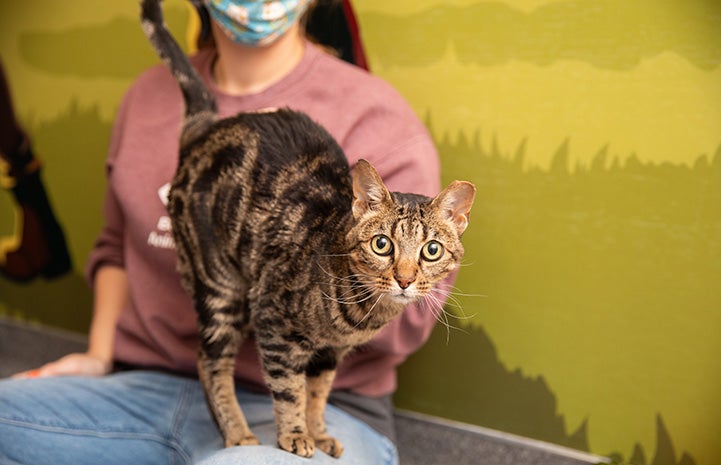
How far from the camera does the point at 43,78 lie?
183 centimetres

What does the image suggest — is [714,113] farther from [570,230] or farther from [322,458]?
[322,458]

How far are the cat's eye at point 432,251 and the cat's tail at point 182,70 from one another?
1.56ft

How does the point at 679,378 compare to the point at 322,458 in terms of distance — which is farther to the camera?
the point at 679,378

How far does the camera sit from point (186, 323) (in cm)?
122

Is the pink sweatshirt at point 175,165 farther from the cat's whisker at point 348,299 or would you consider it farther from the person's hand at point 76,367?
the cat's whisker at point 348,299

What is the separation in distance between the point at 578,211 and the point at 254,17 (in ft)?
2.09

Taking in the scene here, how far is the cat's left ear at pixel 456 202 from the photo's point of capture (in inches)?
27.7

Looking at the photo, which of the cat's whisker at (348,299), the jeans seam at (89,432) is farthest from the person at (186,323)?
the cat's whisker at (348,299)

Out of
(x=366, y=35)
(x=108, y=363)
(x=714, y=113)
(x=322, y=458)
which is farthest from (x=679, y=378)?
(x=108, y=363)

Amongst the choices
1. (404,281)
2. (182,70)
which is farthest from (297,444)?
(182,70)

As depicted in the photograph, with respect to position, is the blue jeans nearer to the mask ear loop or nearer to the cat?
the cat

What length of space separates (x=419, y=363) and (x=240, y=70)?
2.22ft

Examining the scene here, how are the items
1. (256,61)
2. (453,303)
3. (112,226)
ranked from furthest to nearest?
(112,226)
(256,61)
(453,303)

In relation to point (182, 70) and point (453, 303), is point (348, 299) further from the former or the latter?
point (182, 70)
